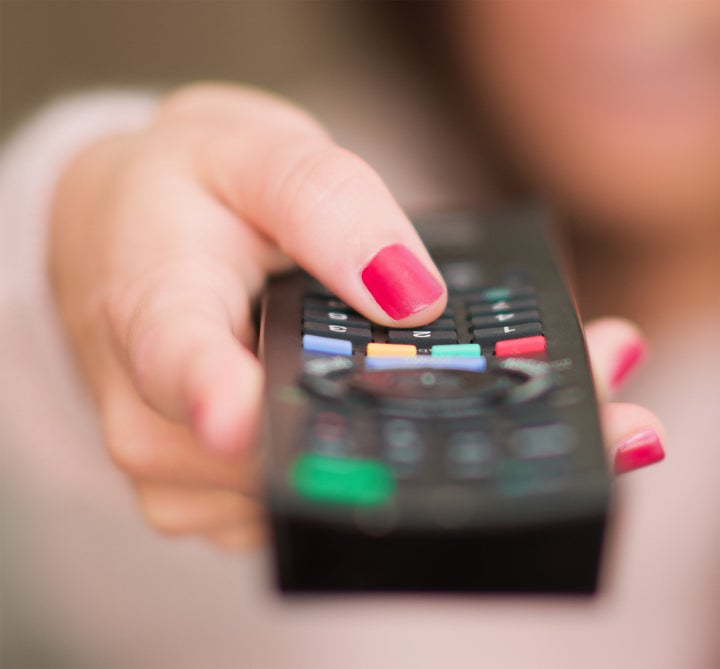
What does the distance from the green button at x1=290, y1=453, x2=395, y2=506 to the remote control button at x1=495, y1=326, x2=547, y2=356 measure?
0.12 meters

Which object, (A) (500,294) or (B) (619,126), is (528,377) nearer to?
(A) (500,294)

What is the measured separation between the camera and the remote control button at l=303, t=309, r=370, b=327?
398mm

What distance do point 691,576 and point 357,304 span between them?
49cm

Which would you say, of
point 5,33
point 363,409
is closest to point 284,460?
point 363,409

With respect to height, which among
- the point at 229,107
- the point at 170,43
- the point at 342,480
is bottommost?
the point at 342,480

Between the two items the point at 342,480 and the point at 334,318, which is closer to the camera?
the point at 342,480

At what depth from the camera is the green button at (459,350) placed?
1.25ft

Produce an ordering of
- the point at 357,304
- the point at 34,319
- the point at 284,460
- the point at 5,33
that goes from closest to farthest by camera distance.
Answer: the point at 284,460 < the point at 357,304 < the point at 34,319 < the point at 5,33

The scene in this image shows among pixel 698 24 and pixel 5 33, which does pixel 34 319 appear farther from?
pixel 698 24

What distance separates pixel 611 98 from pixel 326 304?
0.52 metres

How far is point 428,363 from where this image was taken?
358 millimetres

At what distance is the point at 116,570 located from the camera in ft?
2.58

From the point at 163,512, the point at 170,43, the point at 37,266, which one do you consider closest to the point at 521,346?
the point at 163,512

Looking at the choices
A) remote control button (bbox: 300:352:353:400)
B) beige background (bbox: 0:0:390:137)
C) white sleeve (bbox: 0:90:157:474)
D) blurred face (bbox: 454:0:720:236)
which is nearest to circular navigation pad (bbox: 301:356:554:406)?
remote control button (bbox: 300:352:353:400)
